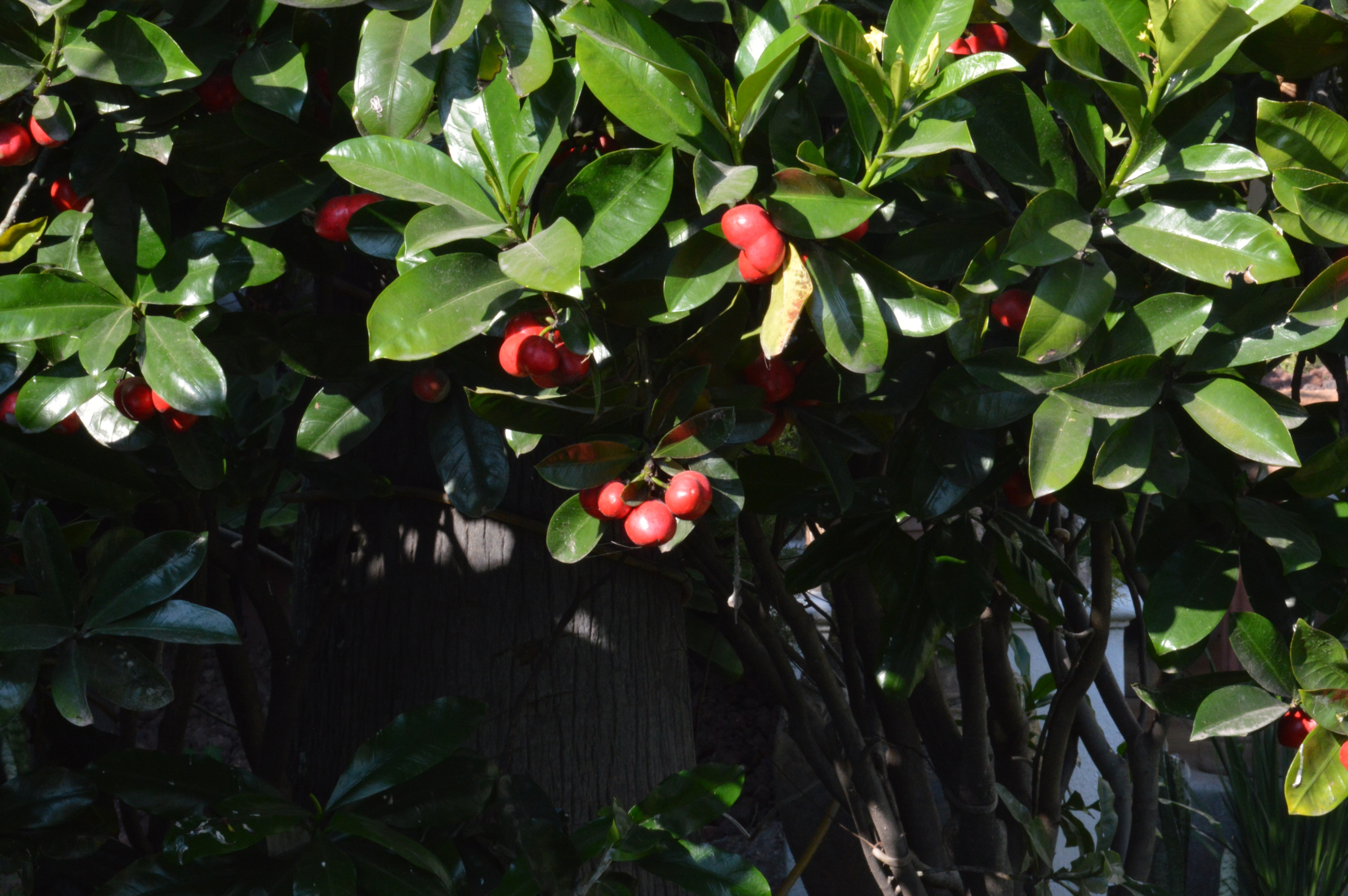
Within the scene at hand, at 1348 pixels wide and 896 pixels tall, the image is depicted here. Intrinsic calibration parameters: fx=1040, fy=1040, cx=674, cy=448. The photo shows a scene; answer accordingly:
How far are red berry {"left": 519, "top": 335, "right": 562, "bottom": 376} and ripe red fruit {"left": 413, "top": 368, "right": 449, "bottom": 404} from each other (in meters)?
0.28

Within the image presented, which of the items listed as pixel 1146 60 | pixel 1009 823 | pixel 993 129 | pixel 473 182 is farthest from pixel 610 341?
pixel 1009 823

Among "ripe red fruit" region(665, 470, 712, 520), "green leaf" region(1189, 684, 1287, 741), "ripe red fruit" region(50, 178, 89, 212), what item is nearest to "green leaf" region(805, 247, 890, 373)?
"ripe red fruit" region(665, 470, 712, 520)

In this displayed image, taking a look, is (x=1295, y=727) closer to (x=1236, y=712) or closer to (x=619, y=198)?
(x=1236, y=712)

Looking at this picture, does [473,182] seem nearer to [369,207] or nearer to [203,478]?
[369,207]

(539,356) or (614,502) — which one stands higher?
(539,356)

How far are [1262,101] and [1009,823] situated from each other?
1.11 meters

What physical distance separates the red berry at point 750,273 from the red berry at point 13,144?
672 mm

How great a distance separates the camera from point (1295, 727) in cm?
101

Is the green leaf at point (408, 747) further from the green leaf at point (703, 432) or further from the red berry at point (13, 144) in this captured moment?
the red berry at point (13, 144)

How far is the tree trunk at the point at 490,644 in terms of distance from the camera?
129cm

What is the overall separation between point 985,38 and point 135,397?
0.84 meters

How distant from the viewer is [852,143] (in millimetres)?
824

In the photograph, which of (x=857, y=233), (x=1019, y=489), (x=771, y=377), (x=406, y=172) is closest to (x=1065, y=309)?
(x=857, y=233)

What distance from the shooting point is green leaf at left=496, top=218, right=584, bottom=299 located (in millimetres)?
669
